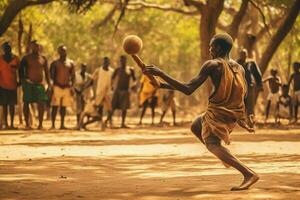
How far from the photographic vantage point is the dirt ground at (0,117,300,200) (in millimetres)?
7059

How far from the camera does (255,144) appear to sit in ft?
44.1

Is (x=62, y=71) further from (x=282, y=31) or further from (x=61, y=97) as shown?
(x=282, y=31)

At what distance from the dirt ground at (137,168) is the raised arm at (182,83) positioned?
39.1 inches

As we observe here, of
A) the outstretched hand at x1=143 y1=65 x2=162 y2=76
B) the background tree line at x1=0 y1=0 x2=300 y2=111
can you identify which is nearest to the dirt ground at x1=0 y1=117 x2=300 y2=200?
the outstretched hand at x1=143 y1=65 x2=162 y2=76

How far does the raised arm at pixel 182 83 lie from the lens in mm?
6852

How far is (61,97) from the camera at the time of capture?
1816 centimetres

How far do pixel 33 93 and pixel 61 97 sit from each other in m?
0.76

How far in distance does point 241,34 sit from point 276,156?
21428mm

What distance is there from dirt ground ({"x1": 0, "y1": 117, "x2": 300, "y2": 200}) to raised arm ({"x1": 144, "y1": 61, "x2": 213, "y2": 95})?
0.99 m

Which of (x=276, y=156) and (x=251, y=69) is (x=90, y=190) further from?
(x=251, y=69)

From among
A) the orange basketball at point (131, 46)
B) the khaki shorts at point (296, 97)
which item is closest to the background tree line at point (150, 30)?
the khaki shorts at point (296, 97)

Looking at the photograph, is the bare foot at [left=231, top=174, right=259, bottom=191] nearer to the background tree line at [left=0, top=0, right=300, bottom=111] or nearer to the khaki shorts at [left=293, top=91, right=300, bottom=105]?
the khaki shorts at [left=293, top=91, right=300, bottom=105]

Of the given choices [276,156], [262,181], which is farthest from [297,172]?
[276,156]

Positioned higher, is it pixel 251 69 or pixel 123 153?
pixel 251 69
